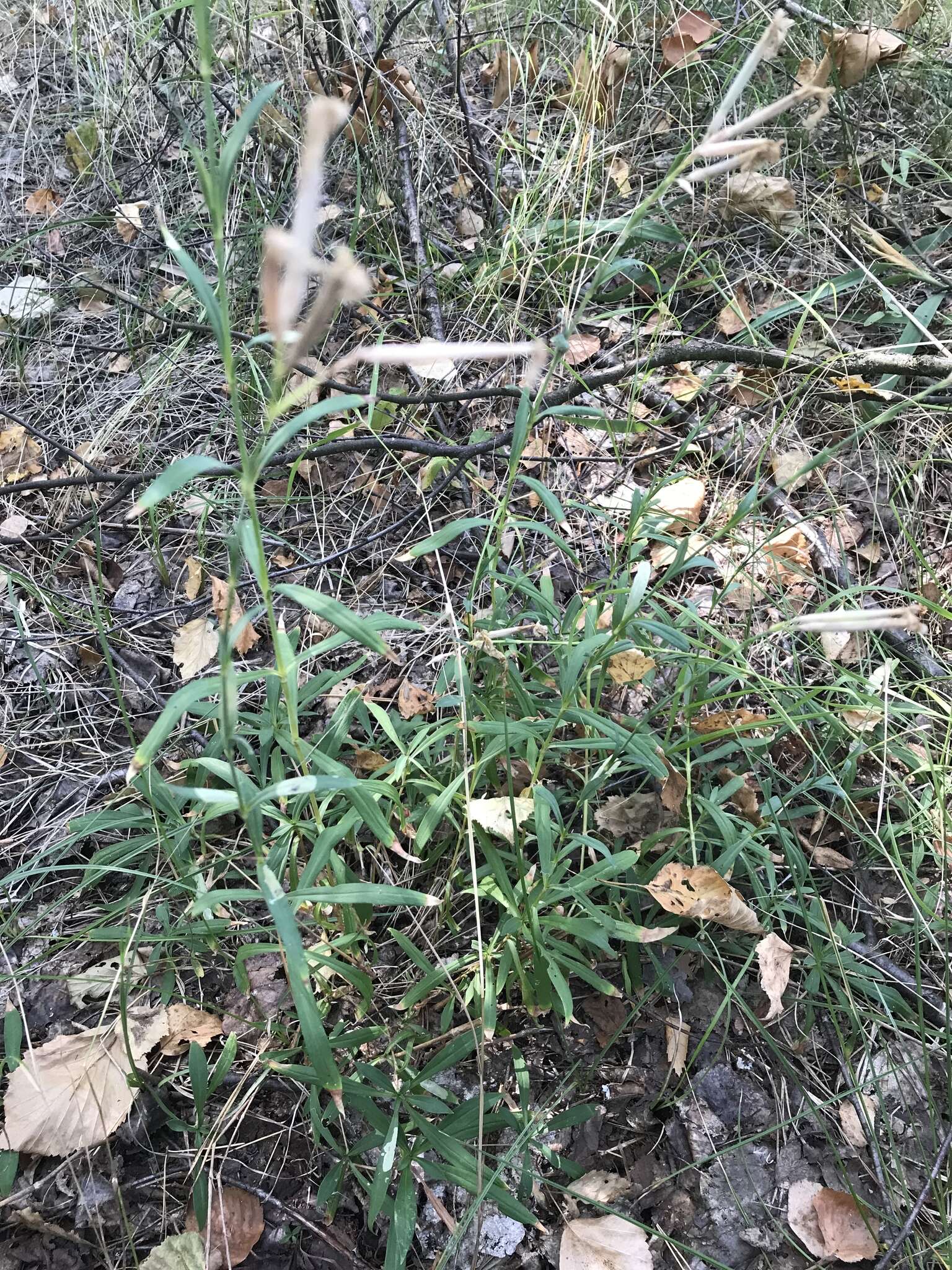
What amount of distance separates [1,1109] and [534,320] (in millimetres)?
2222

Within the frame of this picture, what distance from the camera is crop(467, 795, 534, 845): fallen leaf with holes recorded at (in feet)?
4.66

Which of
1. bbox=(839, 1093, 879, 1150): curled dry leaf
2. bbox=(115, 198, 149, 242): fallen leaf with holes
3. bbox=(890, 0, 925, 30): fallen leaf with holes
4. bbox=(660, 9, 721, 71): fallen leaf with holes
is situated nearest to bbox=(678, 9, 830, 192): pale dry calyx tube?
bbox=(839, 1093, 879, 1150): curled dry leaf

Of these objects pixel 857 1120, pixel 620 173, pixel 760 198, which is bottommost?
pixel 857 1120

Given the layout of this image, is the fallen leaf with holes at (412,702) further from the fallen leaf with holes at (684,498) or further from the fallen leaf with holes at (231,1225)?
the fallen leaf with holes at (231,1225)

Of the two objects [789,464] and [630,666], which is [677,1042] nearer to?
[630,666]

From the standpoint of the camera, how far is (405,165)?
2564mm

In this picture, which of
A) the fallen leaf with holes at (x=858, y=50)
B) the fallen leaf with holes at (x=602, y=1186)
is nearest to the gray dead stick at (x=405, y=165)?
the fallen leaf with holes at (x=858, y=50)

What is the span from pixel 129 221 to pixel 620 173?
1.66 m

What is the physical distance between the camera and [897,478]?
2061 millimetres

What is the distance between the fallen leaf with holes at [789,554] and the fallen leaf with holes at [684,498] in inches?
7.7

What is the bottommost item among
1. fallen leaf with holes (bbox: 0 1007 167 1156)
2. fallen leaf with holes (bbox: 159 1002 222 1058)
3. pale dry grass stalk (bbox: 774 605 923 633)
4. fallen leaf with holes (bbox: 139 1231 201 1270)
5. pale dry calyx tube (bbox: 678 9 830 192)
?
fallen leaf with holes (bbox: 139 1231 201 1270)

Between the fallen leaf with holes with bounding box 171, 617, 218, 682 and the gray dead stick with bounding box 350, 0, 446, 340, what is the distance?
1.12 m

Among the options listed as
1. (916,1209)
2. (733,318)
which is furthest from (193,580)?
(916,1209)

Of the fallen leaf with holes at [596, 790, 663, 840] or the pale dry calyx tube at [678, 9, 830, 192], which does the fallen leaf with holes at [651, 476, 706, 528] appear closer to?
the fallen leaf with holes at [596, 790, 663, 840]
